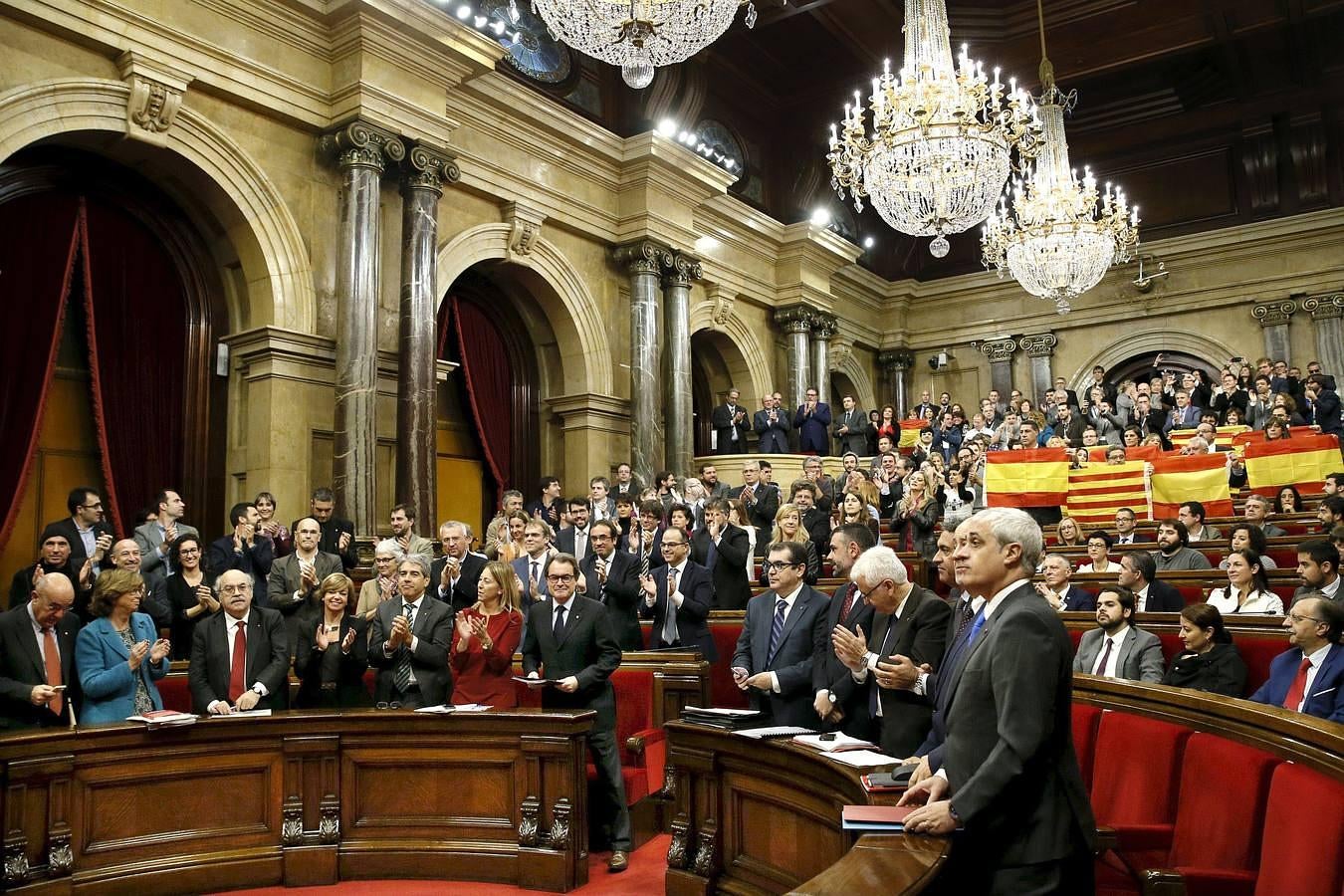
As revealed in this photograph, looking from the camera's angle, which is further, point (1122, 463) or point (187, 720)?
point (1122, 463)

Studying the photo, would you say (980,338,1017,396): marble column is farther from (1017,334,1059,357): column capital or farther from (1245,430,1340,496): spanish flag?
(1245,430,1340,496): spanish flag

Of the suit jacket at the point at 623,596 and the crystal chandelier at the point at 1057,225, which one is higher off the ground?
the crystal chandelier at the point at 1057,225

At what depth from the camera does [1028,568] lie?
7.69 feet

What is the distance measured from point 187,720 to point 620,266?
29.6 ft

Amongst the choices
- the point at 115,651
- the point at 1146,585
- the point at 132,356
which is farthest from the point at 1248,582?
the point at 132,356

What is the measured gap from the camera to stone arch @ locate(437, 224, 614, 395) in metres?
10.9

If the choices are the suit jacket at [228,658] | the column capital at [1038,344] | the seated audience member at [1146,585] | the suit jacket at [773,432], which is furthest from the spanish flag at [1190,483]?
the column capital at [1038,344]

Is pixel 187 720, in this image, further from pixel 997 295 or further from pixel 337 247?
pixel 997 295

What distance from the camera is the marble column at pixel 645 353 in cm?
1173

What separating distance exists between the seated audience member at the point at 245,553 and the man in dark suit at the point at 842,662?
3965 millimetres

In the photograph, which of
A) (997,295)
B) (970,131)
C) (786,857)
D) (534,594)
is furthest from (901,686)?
(997,295)

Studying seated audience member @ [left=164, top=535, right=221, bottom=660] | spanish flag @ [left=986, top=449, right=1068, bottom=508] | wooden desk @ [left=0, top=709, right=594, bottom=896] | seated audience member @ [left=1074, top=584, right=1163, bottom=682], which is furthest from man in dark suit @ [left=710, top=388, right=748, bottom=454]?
wooden desk @ [left=0, top=709, right=594, bottom=896]

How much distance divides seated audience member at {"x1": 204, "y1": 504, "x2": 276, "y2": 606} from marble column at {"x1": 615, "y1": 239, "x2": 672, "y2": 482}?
548cm

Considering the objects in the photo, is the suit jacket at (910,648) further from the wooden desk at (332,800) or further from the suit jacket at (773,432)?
the suit jacket at (773,432)
